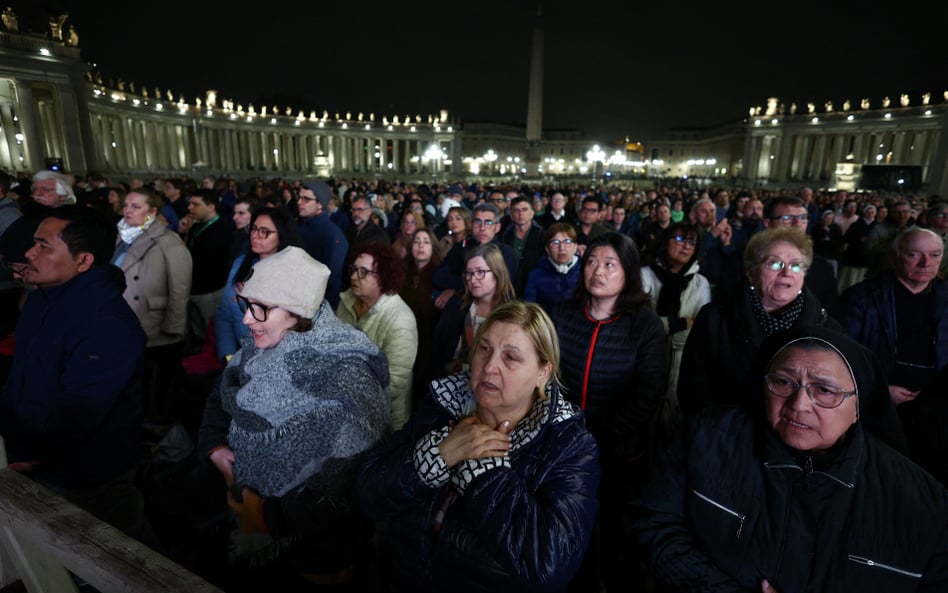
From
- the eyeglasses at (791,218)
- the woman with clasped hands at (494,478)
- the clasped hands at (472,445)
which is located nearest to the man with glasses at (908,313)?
the eyeglasses at (791,218)

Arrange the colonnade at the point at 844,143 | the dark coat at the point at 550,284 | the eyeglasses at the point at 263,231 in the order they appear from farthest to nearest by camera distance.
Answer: the colonnade at the point at 844,143 → the dark coat at the point at 550,284 → the eyeglasses at the point at 263,231

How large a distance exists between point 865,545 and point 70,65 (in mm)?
Answer: 41986

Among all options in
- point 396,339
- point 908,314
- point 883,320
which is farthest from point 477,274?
point 908,314

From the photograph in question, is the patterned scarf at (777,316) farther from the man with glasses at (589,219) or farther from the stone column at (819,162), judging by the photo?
the stone column at (819,162)

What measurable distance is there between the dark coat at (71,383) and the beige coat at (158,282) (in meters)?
2.14

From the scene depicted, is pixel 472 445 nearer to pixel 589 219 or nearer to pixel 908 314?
pixel 908 314

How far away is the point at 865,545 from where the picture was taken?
1742 millimetres

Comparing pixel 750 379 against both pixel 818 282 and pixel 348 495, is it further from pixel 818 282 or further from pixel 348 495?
pixel 818 282

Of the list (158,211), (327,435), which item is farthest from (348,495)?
(158,211)

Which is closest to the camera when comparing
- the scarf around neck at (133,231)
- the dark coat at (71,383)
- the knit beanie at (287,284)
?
the knit beanie at (287,284)

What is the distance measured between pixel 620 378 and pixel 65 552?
8.92ft

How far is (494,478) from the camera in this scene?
177cm

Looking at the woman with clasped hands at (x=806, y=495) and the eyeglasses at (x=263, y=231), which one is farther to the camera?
the eyeglasses at (x=263, y=231)

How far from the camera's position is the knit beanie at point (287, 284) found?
7.75 feet
